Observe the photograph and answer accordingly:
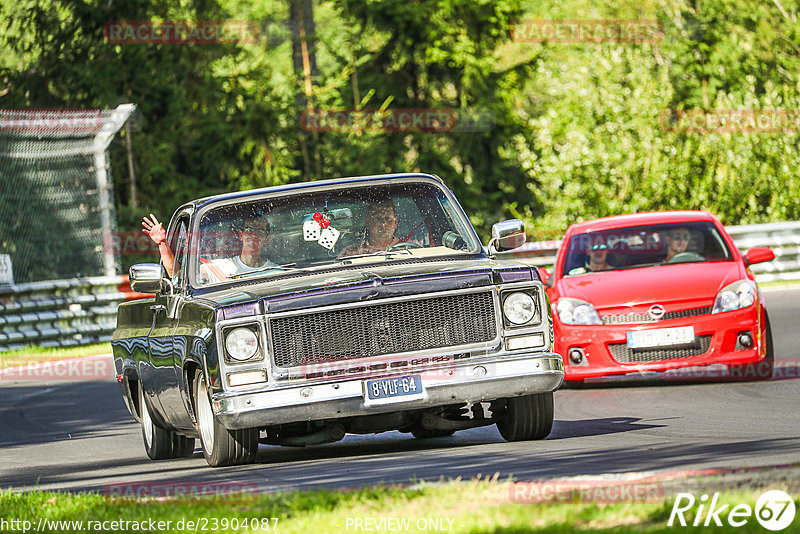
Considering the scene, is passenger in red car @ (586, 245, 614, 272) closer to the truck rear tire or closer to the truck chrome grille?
the truck rear tire

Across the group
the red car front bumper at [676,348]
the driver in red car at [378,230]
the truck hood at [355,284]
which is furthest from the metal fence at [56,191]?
the truck hood at [355,284]

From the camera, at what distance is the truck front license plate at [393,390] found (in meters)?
8.61

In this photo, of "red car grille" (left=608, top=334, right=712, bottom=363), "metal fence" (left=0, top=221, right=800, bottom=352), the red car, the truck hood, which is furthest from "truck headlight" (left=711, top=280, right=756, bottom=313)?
"metal fence" (left=0, top=221, right=800, bottom=352)

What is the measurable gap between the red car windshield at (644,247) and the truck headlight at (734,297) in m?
0.80

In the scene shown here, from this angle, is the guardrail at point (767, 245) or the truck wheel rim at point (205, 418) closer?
the truck wheel rim at point (205, 418)

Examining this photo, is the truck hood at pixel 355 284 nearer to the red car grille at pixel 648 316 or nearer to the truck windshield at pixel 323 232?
the truck windshield at pixel 323 232

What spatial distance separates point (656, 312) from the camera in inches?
512

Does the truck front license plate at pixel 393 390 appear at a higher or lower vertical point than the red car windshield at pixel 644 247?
higher

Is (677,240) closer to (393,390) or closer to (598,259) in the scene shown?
(598,259)

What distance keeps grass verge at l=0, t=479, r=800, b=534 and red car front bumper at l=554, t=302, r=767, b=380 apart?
634 cm

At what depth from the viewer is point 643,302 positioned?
42.9 feet

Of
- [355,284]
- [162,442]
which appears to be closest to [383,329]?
[355,284]

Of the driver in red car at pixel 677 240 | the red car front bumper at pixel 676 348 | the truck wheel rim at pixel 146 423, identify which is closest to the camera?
the truck wheel rim at pixel 146 423

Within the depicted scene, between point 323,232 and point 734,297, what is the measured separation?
4.87 meters
